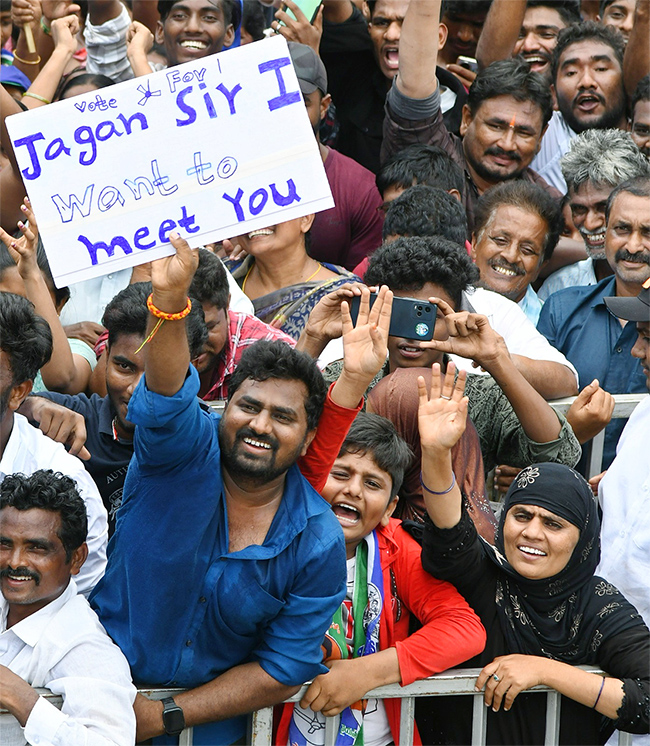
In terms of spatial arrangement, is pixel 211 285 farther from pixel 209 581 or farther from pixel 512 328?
pixel 209 581

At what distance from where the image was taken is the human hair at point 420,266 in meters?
3.75

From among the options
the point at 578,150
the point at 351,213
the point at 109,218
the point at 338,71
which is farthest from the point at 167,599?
the point at 338,71

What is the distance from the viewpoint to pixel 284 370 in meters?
3.00

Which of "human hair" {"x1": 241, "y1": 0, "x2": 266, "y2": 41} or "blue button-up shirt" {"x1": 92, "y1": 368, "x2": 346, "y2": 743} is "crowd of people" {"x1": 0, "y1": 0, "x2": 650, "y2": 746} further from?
"human hair" {"x1": 241, "y1": 0, "x2": 266, "y2": 41}

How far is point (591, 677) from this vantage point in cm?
311

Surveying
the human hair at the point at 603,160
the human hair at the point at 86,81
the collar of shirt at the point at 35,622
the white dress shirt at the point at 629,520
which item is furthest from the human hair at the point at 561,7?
the collar of shirt at the point at 35,622

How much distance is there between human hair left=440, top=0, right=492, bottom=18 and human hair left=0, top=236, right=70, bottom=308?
10.6ft

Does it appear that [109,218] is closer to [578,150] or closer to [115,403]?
[115,403]

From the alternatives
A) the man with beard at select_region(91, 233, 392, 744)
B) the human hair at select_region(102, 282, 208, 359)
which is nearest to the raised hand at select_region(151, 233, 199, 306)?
the man with beard at select_region(91, 233, 392, 744)

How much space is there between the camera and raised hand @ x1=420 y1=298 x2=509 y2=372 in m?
3.57

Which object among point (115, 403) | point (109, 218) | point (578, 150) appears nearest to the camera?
point (109, 218)

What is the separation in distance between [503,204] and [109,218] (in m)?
2.52

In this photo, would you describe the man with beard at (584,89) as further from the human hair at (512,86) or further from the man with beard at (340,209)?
the man with beard at (340,209)

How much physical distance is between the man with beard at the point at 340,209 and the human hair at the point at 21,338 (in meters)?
2.02
